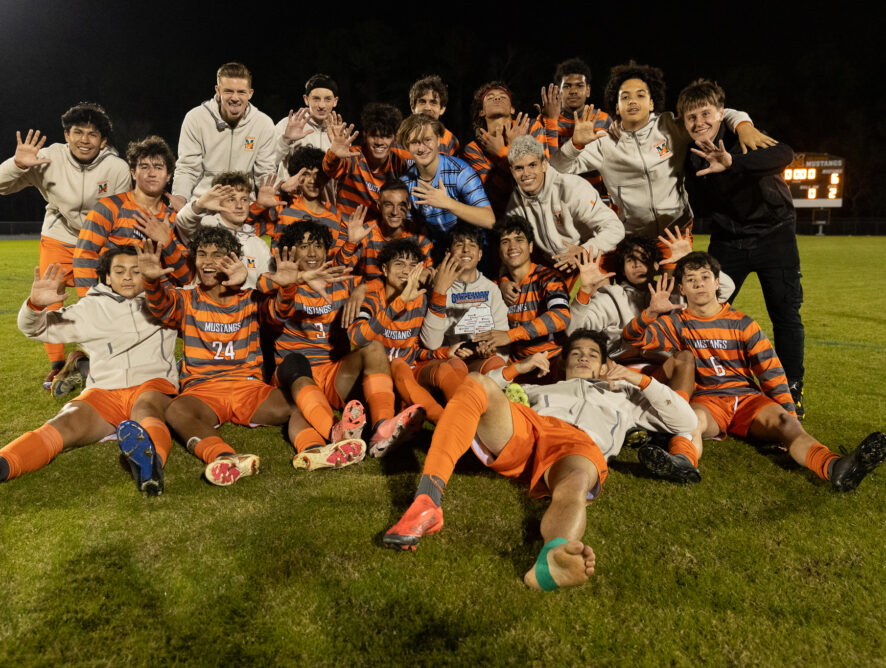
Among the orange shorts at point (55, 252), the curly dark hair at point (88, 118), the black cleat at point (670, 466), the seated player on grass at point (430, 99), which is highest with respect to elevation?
the seated player on grass at point (430, 99)

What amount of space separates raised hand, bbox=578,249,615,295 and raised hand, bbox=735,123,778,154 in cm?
119

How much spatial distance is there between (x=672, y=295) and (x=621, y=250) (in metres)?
0.51

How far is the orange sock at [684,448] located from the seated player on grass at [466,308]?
1178 mm

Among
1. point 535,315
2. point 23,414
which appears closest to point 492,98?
point 535,315

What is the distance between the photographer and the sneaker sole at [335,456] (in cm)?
289

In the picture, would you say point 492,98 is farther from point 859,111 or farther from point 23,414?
point 859,111

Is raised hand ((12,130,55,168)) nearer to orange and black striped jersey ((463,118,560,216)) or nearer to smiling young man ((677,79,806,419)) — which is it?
orange and black striped jersey ((463,118,560,216))

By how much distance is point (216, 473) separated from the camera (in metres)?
2.77

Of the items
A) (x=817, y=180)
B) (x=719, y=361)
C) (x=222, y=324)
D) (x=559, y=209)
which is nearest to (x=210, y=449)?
(x=222, y=324)

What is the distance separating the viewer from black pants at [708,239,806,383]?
3941 mm

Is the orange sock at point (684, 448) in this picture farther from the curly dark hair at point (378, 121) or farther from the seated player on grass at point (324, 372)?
the curly dark hair at point (378, 121)

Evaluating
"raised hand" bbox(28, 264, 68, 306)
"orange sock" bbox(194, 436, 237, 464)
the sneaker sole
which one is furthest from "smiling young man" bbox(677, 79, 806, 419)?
"raised hand" bbox(28, 264, 68, 306)

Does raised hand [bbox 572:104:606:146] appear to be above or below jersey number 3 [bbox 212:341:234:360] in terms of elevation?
above

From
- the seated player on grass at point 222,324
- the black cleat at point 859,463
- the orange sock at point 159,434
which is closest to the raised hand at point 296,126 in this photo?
the seated player on grass at point 222,324
